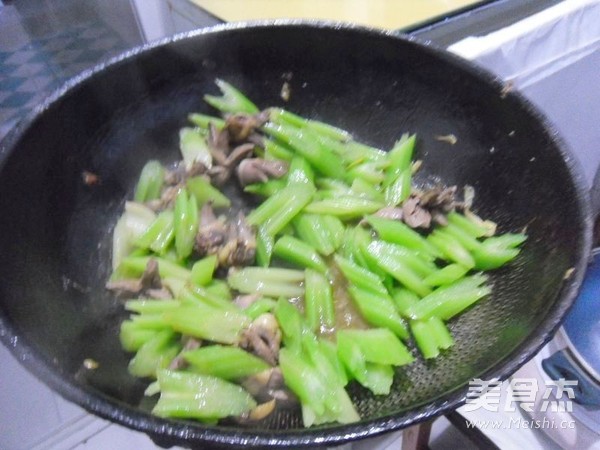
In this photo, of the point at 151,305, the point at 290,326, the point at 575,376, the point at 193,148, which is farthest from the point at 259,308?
the point at 575,376

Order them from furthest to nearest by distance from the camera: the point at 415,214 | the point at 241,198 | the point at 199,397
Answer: the point at 241,198
the point at 415,214
the point at 199,397

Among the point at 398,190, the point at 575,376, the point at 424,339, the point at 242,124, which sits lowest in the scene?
the point at 575,376

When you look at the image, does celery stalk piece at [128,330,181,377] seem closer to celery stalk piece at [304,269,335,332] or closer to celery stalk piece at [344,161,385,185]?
celery stalk piece at [304,269,335,332]

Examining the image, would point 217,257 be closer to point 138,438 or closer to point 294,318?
point 294,318

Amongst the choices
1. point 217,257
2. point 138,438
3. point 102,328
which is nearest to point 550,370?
point 217,257

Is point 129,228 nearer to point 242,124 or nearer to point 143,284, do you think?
point 143,284

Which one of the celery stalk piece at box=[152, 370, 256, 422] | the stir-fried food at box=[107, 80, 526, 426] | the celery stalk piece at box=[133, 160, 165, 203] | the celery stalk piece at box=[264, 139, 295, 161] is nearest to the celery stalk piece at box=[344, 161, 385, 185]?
the stir-fried food at box=[107, 80, 526, 426]
